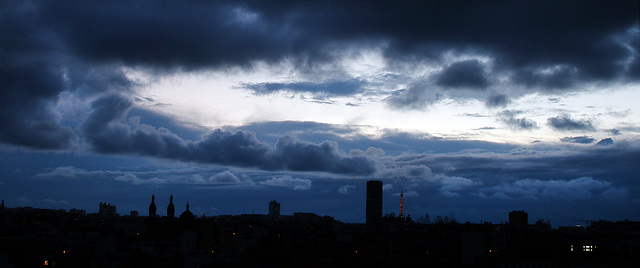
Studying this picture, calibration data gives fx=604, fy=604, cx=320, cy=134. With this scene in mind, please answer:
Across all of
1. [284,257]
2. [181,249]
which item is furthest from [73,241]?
[284,257]

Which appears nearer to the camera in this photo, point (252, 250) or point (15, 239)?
point (15, 239)

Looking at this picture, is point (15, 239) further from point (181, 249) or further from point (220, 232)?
point (220, 232)

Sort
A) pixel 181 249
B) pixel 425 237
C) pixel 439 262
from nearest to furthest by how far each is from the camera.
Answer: pixel 439 262, pixel 181 249, pixel 425 237

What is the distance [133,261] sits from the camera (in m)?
→ 84.1

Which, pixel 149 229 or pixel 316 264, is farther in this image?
pixel 149 229

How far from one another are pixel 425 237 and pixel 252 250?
126ft

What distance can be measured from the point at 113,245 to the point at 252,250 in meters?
21.7

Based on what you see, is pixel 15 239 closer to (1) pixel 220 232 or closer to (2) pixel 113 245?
(2) pixel 113 245

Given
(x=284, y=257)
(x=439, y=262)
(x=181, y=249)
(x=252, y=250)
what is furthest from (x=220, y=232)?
(x=439, y=262)

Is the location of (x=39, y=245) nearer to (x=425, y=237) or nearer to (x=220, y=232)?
(x=220, y=232)

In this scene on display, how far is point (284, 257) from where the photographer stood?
298ft

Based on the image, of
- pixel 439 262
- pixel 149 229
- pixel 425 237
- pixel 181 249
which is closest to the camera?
pixel 439 262

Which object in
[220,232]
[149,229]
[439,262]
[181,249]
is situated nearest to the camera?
[439,262]

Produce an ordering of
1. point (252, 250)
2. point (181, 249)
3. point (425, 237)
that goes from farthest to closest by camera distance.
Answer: point (425, 237) < point (181, 249) < point (252, 250)
